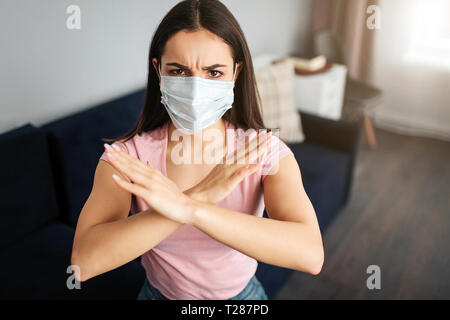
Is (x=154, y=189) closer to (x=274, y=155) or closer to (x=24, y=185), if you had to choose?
(x=274, y=155)

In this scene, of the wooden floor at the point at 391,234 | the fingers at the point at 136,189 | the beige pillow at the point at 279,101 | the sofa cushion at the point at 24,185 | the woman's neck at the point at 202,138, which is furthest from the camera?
the beige pillow at the point at 279,101

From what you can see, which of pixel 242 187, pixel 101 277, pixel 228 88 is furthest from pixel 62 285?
pixel 228 88

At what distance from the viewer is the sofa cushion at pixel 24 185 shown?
1195 millimetres

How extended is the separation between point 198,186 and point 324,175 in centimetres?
140

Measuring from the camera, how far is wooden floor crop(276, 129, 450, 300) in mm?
1650

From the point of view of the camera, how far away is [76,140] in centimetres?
127

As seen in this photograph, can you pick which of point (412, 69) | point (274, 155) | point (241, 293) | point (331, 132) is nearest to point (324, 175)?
point (331, 132)

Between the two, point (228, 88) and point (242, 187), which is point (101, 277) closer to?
point (242, 187)

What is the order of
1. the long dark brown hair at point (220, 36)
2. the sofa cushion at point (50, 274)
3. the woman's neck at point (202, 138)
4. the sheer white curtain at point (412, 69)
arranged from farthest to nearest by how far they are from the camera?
the sheer white curtain at point (412, 69) < the sofa cushion at point (50, 274) < the woman's neck at point (202, 138) < the long dark brown hair at point (220, 36)

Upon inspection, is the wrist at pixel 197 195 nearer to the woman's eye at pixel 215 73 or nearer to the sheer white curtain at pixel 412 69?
the woman's eye at pixel 215 73

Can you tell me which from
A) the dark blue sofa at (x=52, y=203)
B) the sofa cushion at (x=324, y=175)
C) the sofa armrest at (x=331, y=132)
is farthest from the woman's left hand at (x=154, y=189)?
the sofa armrest at (x=331, y=132)

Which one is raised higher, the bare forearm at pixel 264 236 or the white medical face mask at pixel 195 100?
the white medical face mask at pixel 195 100

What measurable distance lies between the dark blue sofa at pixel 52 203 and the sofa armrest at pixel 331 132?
0.89 metres

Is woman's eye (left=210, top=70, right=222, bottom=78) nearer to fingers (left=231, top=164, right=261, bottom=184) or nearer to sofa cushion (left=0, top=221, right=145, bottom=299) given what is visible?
fingers (left=231, top=164, right=261, bottom=184)
